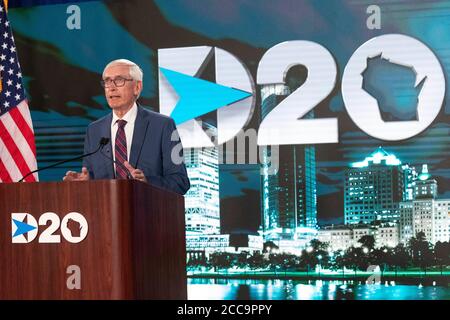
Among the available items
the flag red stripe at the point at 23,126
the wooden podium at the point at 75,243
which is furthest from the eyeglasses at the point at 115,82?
the flag red stripe at the point at 23,126

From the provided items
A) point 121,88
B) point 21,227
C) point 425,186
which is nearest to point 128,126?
point 121,88

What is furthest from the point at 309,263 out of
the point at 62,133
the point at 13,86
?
the point at 13,86

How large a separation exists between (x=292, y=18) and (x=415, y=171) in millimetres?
1551

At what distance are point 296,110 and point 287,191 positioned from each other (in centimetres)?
65

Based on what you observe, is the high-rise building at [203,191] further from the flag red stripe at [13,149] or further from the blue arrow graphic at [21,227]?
the blue arrow graphic at [21,227]

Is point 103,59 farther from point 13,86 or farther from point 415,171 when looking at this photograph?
point 415,171

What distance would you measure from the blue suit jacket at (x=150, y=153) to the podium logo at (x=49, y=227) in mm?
969

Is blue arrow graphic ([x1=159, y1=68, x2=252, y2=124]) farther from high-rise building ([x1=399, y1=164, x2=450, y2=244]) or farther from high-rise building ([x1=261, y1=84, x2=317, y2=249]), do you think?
high-rise building ([x1=399, y1=164, x2=450, y2=244])

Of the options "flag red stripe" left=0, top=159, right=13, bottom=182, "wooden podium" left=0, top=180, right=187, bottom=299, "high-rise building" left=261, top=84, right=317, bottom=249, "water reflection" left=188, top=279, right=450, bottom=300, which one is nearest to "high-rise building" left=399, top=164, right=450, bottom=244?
"water reflection" left=188, top=279, right=450, bottom=300

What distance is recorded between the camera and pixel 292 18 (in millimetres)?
5406

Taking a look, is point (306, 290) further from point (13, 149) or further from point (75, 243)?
point (75, 243)

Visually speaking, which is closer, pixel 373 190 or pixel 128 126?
pixel 128 126

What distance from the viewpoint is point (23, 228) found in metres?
2.21

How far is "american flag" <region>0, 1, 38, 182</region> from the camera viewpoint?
5.33 metres
